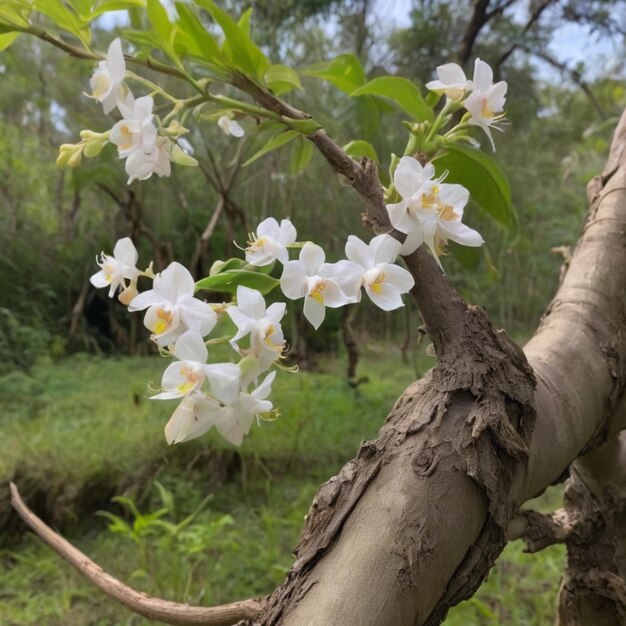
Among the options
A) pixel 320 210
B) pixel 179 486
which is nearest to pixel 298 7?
pixel 320 210

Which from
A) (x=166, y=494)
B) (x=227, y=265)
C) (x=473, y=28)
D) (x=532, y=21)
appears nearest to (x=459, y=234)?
(x=227, y=265)

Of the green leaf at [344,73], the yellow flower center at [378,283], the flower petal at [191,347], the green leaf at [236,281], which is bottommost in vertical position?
the flower petal at [191,347]

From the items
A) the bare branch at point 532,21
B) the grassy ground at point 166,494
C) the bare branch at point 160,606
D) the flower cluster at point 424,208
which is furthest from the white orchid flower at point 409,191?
the bare branch at point 532,21

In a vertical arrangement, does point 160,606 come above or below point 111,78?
below

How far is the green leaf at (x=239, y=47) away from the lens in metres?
0.31

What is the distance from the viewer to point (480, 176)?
0.40 meters

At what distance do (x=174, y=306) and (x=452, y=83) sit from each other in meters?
0.19

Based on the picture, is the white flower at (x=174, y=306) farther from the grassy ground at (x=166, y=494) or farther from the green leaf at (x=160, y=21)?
the grassy ground at (x=166, y=494)

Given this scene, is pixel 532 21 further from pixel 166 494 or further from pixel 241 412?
pixel 241 412

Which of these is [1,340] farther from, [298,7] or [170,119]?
[170,119]

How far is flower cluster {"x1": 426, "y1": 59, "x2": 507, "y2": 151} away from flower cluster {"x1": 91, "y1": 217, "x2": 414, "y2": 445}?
98 mm

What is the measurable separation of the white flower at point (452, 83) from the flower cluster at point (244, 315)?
4.0 inches

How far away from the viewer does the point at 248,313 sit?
258 millimetres

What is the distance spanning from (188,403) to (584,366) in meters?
0.27
